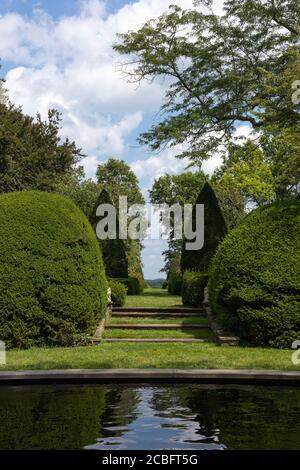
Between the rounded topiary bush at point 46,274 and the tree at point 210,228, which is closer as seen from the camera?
the rounded topiary bush at point 46,274

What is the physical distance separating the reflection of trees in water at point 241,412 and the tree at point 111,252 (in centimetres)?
1716

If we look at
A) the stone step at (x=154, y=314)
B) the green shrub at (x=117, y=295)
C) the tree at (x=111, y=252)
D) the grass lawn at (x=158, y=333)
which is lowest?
the grass lawn at (x=158, y=333)

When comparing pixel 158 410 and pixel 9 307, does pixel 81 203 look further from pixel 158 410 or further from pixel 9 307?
pixel 158 410

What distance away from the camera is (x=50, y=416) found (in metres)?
7.12

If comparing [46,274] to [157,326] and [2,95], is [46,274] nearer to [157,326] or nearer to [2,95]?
[157,326]

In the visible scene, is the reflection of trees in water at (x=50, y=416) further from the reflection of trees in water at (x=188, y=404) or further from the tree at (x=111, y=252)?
the tree at (x=111, y=252)

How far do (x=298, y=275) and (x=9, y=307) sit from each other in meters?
7.17

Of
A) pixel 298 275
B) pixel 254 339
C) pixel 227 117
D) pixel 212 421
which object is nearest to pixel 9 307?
pixel 254 339

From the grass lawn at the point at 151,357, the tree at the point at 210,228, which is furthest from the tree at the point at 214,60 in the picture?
the grass lawn at the point at 151,357

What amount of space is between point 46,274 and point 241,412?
785 cm

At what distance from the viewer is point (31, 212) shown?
14945 mm

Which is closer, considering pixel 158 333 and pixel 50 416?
pixel 50 416

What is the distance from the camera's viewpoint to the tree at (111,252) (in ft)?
85.6

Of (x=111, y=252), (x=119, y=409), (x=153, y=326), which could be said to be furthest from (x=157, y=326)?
(x=111, y=252)
